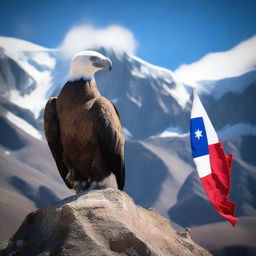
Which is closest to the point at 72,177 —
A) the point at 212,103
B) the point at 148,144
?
the point at 148,144

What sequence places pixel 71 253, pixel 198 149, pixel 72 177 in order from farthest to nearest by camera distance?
pixel 198 149
pixel 72 177
pixel 71 253

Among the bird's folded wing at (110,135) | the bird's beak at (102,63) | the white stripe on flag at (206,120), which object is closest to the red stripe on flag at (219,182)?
the white stripe on flag at (206,120)

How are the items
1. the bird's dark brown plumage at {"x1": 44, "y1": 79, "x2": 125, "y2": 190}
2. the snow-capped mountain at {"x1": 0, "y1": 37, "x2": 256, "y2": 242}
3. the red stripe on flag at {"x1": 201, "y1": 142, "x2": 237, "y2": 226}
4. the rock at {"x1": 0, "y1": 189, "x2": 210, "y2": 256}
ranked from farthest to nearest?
1. the snow-capped mountain at {"x1": 0, "y1": 37, "x2": 256, "y2": 242}
2. the red stripe on flag at {"x1": 201, "y1": 142, "x2": 237, "y2": 226}
3. the bird's dark brown plumage at {"x1": 44, "y1": 79, "x2": 125, "y2": 190}
4. the rock at {"x1": 0, "y1": 189, "x2": 210, "y2": 256}

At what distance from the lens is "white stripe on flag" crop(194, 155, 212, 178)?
8.80 m

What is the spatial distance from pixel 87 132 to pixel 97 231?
2353 millimetres

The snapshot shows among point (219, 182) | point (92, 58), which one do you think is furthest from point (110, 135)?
point (219, 182)

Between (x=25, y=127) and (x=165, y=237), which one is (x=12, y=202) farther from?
(x=165, y=237)

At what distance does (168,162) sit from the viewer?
546 ft

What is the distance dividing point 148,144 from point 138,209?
181 metres

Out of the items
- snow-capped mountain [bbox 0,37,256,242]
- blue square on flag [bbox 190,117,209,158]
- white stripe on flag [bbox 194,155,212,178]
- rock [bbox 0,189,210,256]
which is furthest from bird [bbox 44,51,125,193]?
snow-capped mountain [bbox 0,37,256,242]

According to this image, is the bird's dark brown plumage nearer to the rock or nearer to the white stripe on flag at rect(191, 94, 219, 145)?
the rock

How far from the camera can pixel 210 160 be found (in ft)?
29.4

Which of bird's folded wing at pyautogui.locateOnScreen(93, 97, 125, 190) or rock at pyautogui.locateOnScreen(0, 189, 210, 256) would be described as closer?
rock at pyautogui.locateOnScreen(0, 189, 210, 256)

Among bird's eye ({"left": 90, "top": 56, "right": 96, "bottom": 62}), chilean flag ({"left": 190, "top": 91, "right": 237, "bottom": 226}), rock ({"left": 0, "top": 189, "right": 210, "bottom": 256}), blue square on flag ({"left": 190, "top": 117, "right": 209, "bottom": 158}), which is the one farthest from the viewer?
blue square on flag ({"left": 190, "top": 117, "right": 209, "bottom": 158})
